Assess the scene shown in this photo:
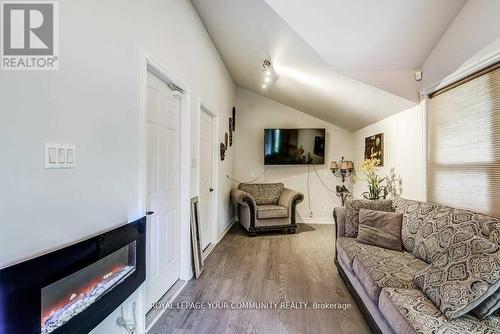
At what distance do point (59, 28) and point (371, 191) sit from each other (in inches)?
A: 150

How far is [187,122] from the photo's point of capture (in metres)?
2.82

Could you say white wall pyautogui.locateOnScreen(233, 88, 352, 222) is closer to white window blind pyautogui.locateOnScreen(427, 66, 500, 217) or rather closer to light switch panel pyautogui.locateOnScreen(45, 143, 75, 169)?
white window blind pyautogui.locateOnScreen(427, 66, 500, 217)

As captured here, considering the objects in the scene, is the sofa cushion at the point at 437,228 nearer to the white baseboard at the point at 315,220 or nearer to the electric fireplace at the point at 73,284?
the electric fireplace at the point at 73,284

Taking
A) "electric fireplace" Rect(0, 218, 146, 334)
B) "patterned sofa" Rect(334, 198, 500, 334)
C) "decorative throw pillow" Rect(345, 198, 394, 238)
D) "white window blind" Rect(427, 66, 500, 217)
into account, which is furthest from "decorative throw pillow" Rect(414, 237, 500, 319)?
"electric fireplace" Rect(0, 218, 146, 334)

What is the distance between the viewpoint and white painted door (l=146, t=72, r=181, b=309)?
85.8 inches

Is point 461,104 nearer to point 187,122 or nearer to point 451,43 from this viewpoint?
point 451,43

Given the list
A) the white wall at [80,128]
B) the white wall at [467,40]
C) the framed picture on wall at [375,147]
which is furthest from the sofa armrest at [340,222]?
the white wall at [80,128]

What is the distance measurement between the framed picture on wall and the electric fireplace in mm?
3577

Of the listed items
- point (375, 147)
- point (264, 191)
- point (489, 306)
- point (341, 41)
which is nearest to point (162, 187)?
point (341, 41)

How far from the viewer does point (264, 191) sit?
5.36 m

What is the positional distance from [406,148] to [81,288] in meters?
3.56

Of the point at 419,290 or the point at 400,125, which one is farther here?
the point at 400,125

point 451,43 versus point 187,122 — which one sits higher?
point 451,43

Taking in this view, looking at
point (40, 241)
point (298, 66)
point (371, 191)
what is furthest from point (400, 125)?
point (40, 241)
